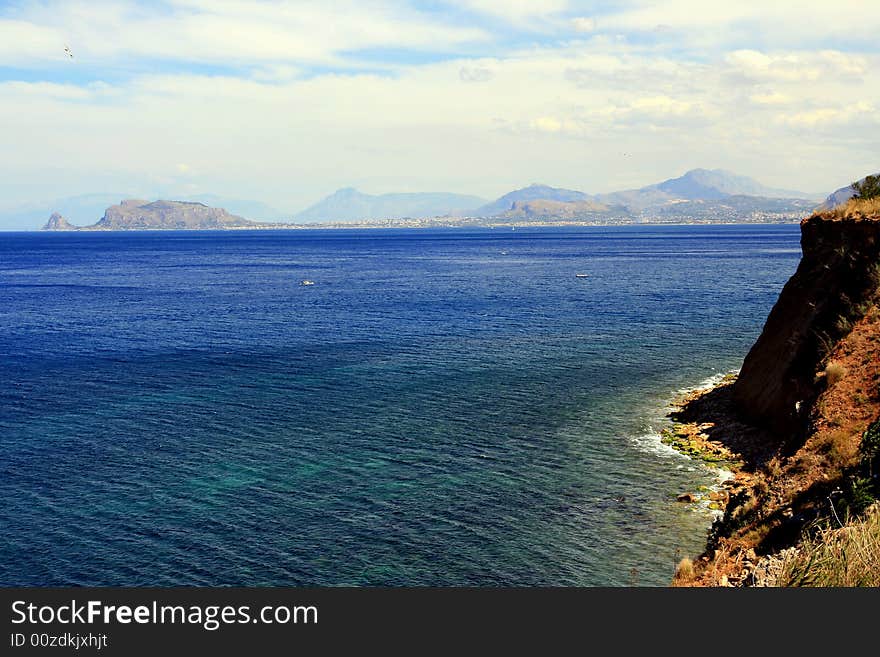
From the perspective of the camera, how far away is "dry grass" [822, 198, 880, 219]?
3903cm

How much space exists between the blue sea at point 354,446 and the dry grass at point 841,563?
12.6m

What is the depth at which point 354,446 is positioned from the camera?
38625 mm

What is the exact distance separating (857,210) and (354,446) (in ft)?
100

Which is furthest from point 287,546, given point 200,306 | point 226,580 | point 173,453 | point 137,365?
point 200,306

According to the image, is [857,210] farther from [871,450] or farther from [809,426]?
[871,450]

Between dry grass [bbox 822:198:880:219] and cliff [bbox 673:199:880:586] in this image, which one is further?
dry grass [bbox 822:198:880:219]

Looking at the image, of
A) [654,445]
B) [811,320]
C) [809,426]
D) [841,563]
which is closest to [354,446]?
[654,445]

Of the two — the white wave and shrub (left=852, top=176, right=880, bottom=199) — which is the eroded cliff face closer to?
shrub (left=852, top=176, right=880, bottom=199)

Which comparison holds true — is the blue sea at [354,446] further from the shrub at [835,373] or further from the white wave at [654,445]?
the shrub at [835,373]

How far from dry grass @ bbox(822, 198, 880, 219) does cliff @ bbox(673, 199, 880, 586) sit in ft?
0.36

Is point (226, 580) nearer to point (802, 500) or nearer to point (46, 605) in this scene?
point (46, 605)

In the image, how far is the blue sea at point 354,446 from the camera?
26984 millimetres

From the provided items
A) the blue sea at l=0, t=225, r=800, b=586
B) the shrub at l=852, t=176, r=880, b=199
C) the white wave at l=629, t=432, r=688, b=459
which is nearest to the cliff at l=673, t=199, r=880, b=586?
the white wave at l=629, t=432, r=688, b=459

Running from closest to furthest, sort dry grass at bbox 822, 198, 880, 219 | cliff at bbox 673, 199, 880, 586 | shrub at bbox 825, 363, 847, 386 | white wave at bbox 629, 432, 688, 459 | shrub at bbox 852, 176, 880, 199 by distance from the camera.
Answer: cliff at bbox 673, 199, 880, 586 → shrub at bbox 825, 363, 847, 386 → white wave at bbox 629, 432, 688, 459 → dry grass at bbox 822, 198, 880, 219 → shrub at bbox 852, 176, 880, 199
